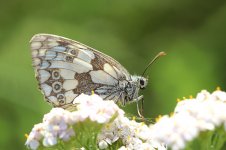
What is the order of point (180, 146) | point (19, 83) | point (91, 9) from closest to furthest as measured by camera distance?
point (180, 146)
point (19, 83)
point (91, 9)

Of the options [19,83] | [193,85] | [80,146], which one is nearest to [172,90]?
[193,85]

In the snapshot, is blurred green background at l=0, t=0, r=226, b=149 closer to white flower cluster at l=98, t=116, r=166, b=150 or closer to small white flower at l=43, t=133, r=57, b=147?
white flower cluster at l=98, t=116, r=166, b=150

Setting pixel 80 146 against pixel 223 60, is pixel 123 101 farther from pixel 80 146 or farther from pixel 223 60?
pixel 223 60

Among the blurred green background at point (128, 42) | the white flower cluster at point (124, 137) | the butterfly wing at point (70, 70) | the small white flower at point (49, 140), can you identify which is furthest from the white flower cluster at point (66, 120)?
the blurred green background at point (128, 42)

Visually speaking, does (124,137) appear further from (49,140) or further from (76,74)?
(76,74)

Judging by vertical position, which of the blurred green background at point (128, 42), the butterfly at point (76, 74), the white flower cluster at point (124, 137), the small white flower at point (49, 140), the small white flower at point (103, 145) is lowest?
the small white flower at point (49, 140)

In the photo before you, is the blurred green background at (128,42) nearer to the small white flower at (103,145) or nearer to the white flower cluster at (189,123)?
the small white flower at (103,145)
